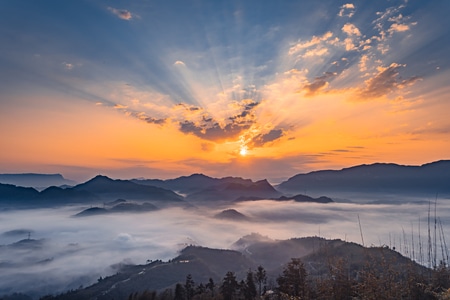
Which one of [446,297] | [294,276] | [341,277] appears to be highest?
[446,297]

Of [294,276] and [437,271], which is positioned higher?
[437,271]

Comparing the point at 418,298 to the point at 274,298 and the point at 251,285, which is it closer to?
the point at 274,298

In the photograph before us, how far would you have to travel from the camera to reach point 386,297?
1714cm

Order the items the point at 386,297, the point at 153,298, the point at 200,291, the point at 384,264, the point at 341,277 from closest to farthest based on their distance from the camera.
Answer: the point at 386,297, the point at 384,264, the point at 341,277, the point at 200,291, the point at 153,298

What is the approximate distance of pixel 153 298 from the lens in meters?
136

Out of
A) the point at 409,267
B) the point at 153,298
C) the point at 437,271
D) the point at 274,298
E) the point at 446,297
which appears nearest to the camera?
the point at 446,297

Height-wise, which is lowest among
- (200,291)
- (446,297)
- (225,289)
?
(200,291)

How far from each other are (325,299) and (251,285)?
66.2 m

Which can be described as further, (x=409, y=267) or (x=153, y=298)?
(x=153, y=298)

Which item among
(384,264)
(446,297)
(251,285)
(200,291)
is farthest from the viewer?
(200,291)

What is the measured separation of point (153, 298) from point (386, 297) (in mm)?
141025

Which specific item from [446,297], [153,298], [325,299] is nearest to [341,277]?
[325,299]

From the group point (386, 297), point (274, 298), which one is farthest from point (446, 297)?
point (274, 298)

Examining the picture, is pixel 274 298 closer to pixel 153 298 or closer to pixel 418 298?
pixel 418 298
